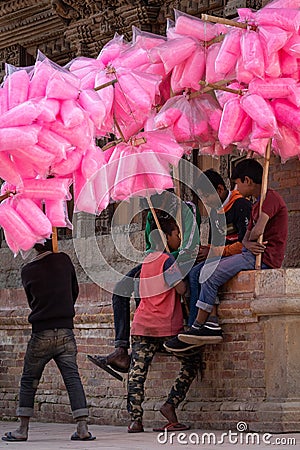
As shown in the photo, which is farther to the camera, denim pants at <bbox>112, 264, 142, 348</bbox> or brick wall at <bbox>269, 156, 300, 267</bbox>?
brick wall at <bbox>269, 156, 300, 267</bbox>

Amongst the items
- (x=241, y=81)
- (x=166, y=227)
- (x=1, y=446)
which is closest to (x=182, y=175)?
(x=166, y=227)

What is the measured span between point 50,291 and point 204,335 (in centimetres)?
130

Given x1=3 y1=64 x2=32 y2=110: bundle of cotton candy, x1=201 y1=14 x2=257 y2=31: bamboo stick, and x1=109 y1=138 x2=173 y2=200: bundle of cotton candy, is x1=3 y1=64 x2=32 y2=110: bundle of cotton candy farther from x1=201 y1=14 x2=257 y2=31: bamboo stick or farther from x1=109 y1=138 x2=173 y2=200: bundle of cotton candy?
x1=201 y1=14 x2=257 y2=31: bamboo stick

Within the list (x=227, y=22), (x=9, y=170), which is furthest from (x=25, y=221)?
(x=227, y=22)

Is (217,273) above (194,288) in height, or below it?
above

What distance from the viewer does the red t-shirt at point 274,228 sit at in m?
9.75

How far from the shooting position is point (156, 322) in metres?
10.0

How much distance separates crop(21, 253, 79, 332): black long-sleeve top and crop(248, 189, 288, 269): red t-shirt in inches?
60.7

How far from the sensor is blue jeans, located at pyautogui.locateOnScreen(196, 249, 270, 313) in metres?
9.74

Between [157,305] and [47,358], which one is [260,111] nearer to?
[157,305]

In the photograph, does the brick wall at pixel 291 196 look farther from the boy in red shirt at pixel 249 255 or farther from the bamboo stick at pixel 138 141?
the bamboo stick at pixel 138 141

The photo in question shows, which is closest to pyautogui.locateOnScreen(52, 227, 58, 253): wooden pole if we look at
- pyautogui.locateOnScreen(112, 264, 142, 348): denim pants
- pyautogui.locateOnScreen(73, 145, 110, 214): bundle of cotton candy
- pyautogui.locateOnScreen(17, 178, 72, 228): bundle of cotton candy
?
pyautogui.locateOnScreen(73, 145, 110, 214): bundle of cotton candy

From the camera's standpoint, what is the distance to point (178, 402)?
990cm

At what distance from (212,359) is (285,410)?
101 cm
